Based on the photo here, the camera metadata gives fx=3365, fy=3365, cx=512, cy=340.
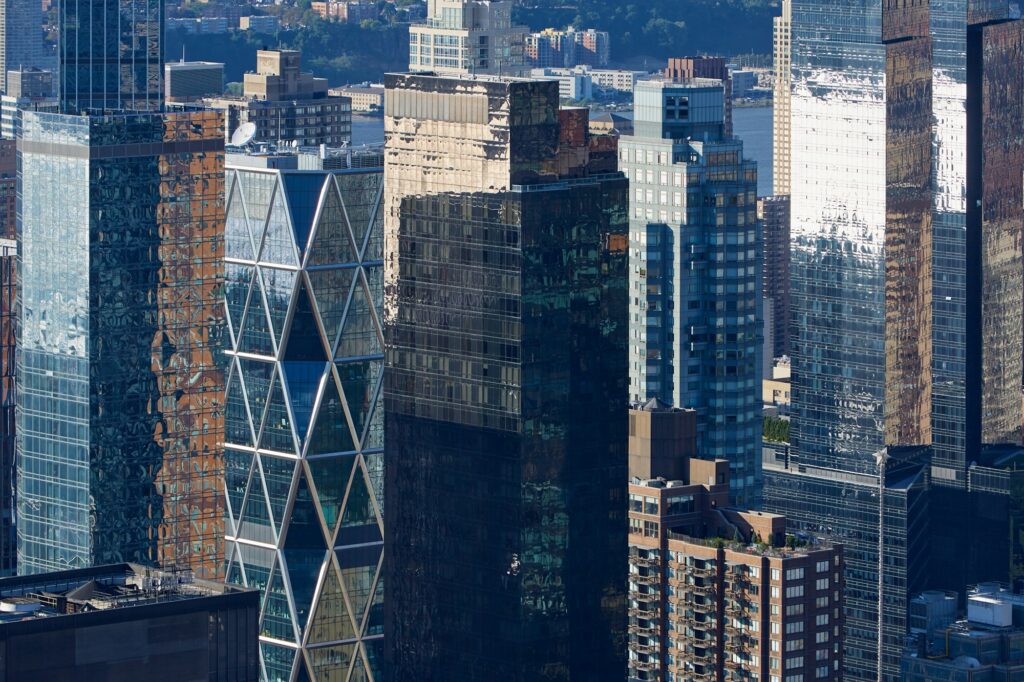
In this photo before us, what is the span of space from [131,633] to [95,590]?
10082 mm

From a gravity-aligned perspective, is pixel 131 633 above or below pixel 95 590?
below

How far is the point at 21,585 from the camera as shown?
18138 centimetres

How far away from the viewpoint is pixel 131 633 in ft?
566

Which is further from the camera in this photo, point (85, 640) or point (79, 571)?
point (79, 571)

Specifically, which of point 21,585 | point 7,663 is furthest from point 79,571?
point 7,663

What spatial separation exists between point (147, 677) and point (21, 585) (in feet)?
39.1

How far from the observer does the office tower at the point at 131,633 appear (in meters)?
170

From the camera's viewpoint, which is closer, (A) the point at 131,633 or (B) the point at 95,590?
(A) the point at 131,633

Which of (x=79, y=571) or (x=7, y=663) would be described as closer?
(x=7, y=663)

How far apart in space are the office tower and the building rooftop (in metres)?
0.05

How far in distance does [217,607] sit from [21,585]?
42.8ft

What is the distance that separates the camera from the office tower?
17012cm

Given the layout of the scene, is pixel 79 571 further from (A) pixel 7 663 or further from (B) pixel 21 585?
(A) pixel 7 663

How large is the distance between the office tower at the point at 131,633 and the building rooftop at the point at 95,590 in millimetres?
54
